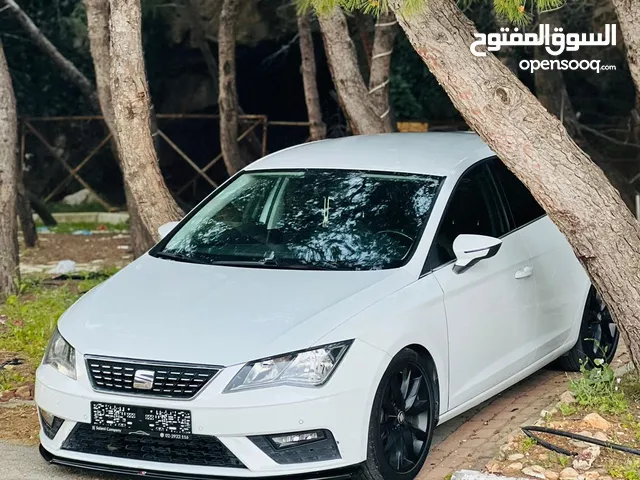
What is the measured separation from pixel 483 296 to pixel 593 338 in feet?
5.49

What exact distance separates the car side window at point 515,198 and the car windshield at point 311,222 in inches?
27.5

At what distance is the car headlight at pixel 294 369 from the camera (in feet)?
16.0

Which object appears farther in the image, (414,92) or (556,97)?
(414,92)

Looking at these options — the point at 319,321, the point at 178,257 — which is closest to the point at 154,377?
the point at 319,321

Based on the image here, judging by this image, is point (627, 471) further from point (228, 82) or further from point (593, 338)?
point (228, 82)

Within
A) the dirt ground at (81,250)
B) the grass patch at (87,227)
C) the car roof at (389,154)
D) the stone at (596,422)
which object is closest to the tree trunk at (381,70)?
the car roof at (389,154)

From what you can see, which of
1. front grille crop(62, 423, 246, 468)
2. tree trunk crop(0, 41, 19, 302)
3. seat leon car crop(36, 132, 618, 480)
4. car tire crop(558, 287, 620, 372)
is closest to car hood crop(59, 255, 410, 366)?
seat leon car crop(36, 132, 618, 480)

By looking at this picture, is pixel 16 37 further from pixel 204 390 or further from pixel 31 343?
pixel 204 390

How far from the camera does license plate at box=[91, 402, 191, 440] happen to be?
4926mm

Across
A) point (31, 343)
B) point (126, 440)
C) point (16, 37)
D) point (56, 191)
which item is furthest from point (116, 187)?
point (126, 440)

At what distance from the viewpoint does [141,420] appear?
4988mm

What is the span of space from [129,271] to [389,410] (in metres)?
1.72

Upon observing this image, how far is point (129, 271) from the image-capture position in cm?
610

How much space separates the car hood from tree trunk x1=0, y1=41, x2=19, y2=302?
4.34 metres
